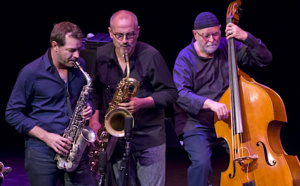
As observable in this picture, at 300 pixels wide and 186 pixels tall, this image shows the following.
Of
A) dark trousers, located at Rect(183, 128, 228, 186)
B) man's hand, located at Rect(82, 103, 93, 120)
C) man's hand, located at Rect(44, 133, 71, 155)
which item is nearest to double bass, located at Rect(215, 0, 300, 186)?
dark trousers, located at Rect(183, 128, 228, 186)

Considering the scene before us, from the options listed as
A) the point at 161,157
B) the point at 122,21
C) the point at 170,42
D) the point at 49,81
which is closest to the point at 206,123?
the point at 161,157

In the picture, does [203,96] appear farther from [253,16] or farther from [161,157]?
[253,16]

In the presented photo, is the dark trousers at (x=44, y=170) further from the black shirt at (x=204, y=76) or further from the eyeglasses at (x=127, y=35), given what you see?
the black shirt at (x=204, y=76)

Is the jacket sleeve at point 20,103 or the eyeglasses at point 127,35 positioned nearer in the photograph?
the jacket sleeve at point 20,103

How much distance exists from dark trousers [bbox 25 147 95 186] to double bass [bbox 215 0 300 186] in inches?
43.0

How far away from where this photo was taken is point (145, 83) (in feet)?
10.0

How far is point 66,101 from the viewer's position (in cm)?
286

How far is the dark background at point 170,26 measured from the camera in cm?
587

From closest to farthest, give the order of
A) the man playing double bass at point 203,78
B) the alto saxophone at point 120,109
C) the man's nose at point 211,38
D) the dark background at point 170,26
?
the alto saxophone at point 120,109 → the man playing double bass at point 203,78 → the man's nose at point 211,38 → the dark background at point 170,26

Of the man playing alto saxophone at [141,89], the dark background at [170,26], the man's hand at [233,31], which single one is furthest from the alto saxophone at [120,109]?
the dark background at [170,26]

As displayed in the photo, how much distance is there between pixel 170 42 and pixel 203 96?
3100 millimetres

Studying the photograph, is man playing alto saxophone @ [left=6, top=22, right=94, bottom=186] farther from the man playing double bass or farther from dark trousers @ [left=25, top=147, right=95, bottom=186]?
the man playing double bass

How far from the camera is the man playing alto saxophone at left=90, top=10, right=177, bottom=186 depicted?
2.94m

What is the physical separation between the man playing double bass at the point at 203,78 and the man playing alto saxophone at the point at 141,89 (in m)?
0.33
